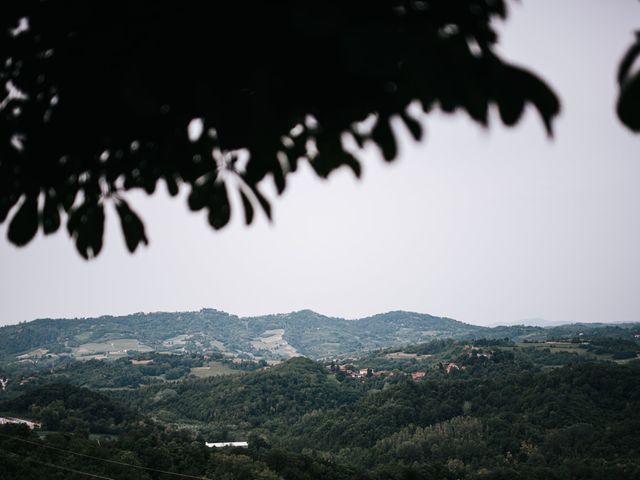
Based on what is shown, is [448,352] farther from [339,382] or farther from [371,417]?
[371,417]

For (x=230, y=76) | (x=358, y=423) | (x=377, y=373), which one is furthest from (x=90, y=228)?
(x=377, y=373)

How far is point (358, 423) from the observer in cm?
7306

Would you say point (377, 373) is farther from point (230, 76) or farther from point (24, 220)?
point (230, 76)

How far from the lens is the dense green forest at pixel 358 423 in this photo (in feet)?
130

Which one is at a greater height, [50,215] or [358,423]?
[50,215]

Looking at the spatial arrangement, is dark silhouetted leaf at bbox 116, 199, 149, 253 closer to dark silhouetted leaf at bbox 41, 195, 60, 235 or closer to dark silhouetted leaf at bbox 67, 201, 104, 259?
dark silhouetted leaf at bbox 67, 201, 104, 259

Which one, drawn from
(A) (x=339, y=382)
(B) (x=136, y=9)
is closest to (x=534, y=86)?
(B) (x=136, y=9)

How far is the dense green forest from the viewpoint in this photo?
39.5 m

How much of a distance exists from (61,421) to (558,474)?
208 feet

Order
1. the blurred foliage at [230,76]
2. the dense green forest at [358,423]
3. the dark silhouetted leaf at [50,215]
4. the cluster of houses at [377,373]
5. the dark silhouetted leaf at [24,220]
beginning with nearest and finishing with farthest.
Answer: the blurred foliage at [230,76] → the dark silhouetted leaf at [24,220] → the dark silhouetted leaf at [50,215] → the dense green forest at [358,423] → the cluster of houses at [377,373]

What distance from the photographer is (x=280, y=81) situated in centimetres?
101

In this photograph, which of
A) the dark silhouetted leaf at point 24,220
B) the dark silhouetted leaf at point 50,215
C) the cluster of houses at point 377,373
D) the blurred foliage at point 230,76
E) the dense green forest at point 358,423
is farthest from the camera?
the cluster of houses at point 377,373

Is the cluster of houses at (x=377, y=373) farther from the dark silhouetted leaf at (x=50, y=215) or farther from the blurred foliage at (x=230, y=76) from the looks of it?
the blurred foliage at (x=230, y=76)

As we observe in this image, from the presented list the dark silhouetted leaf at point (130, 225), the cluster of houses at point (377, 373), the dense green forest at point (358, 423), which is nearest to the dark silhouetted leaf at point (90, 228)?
the dark silhouetted leaf at point (130, 225)
